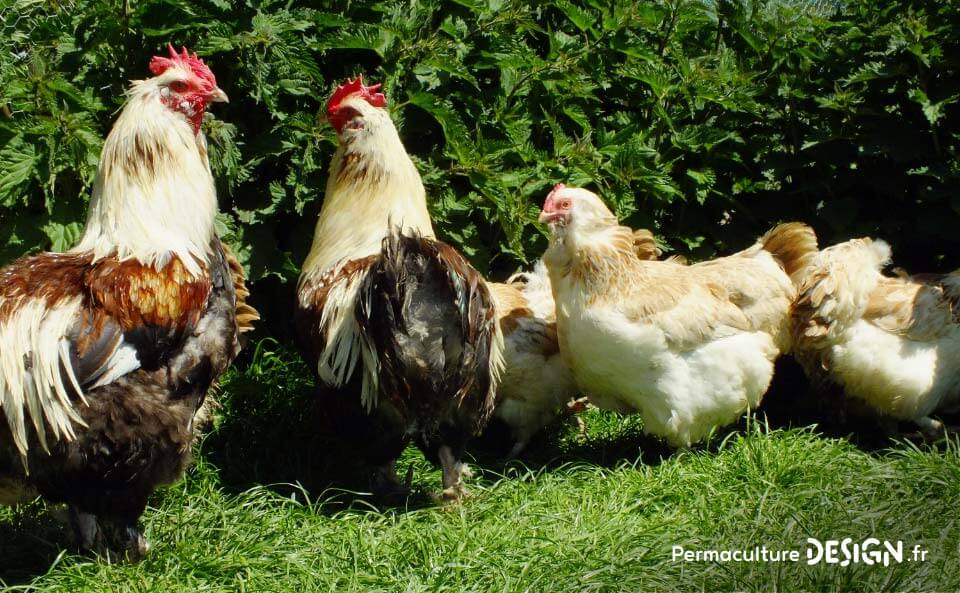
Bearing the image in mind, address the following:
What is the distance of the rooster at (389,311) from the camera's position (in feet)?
13.7

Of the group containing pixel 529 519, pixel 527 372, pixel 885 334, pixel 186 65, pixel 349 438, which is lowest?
pixel 529 519

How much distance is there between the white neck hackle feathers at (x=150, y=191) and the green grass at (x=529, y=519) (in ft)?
3.92

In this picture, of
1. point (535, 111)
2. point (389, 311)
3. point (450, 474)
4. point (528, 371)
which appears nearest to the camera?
point (389, 311)

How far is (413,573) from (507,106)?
2.68m

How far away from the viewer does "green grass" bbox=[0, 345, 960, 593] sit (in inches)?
143

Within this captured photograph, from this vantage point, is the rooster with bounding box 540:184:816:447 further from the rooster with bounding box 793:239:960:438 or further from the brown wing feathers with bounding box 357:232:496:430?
the brown wing feathers with bounding box 357:232:496:430

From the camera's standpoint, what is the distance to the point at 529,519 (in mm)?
4277

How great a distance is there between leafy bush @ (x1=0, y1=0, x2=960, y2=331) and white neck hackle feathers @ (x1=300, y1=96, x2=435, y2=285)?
309 millimetres

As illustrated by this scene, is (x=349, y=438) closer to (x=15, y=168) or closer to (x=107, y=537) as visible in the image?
(x=107, y=537)

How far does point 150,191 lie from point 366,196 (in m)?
1.10

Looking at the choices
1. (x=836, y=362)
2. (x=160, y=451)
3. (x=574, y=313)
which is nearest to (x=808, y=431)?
(x=836, y=362)

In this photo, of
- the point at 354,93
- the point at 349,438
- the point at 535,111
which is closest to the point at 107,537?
the point at 349,438

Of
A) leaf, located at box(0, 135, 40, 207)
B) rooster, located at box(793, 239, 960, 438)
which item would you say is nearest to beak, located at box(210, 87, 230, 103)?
leaf, located at box(0, 135, 40, 207)

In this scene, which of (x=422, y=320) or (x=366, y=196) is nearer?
(x=422, y=320)
